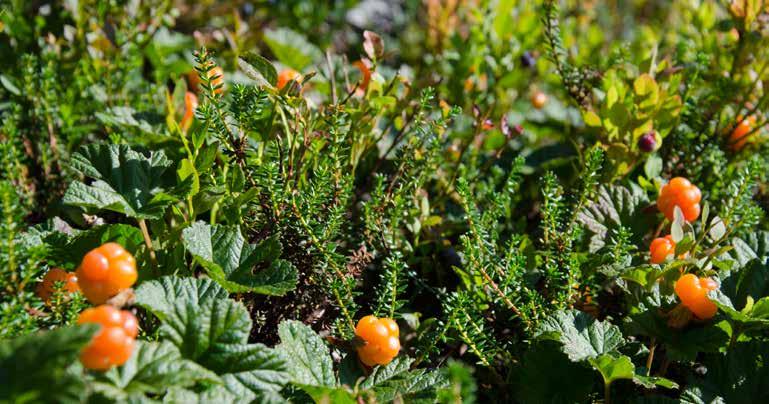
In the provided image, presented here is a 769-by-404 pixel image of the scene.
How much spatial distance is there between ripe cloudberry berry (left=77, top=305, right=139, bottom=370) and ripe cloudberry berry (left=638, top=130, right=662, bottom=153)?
124 cm

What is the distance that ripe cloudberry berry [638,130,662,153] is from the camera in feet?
5.37

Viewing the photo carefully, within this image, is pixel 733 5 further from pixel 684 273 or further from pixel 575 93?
pixel 684 273

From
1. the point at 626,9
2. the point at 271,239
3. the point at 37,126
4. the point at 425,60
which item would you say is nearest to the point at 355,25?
the point at 425,60

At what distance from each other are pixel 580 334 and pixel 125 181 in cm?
90

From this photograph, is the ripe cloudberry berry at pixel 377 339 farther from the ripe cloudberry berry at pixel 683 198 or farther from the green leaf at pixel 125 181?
the ripe cloudberry berry at pixel 683 198

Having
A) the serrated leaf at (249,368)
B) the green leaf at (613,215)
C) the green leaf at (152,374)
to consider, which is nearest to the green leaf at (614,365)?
the green leaf at (613,215)

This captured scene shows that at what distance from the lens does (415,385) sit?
47.1 inches

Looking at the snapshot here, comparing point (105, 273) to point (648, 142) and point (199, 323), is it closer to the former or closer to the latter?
point (199, 323)

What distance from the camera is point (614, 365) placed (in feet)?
3.90

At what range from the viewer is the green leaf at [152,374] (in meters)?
0.92

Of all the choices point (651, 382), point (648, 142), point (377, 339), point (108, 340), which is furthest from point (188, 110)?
point (651, 382)

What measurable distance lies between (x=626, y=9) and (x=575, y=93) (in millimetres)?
2545

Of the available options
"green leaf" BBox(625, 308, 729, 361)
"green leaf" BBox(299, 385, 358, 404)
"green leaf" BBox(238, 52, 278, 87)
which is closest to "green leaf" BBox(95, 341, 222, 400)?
"green leaf" BBox(299, 385, 358, 404)

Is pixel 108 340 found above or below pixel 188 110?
below
